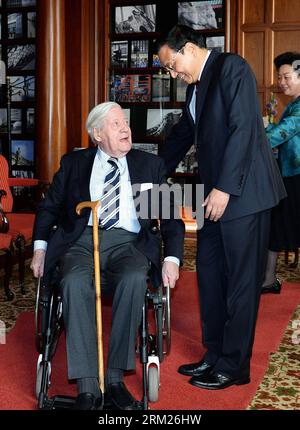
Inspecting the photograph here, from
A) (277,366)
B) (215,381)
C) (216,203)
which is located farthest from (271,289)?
(216,203)

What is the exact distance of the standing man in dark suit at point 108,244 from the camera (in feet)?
7.91

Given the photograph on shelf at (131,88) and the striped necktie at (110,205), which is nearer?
the striped necktie at (110,205)

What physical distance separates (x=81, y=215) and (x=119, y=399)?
2.66 ft

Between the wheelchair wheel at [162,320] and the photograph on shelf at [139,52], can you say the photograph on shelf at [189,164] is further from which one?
the wheelchair wheel at [162,320]

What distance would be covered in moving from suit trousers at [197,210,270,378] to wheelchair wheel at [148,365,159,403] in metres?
0.34

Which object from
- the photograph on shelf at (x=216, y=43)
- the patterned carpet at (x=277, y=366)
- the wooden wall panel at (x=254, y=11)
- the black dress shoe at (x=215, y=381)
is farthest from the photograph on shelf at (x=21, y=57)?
the black dress shoe at (x=215, y=381)

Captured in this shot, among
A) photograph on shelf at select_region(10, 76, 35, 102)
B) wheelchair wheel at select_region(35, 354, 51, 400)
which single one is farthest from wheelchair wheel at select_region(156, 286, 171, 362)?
photograph on shelf at select_region(10, 76, 35, 102)

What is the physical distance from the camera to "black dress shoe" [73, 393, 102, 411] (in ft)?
7.59

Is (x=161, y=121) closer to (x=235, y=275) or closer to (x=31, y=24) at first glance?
(x=31, y=24)

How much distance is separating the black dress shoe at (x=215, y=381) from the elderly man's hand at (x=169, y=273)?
444 millimetres

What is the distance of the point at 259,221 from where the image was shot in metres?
2.63

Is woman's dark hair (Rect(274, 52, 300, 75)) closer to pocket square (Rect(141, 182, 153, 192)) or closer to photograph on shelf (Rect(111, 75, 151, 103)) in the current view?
pocket square (Rect(141, 182, 153, 192))

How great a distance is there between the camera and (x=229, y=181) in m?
2.48

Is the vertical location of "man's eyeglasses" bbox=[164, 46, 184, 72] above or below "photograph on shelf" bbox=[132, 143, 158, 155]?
above
